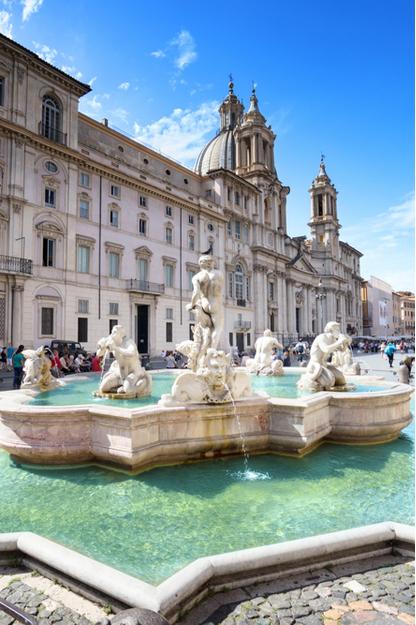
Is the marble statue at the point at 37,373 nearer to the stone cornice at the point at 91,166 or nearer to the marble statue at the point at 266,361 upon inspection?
the marble statue at the point at 266,361

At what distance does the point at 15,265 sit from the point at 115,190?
9870 millimetres

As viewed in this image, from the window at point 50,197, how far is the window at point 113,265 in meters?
5.01

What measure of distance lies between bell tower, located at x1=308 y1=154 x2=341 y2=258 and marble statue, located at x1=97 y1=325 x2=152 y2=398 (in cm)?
6376

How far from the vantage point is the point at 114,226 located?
1083 inches

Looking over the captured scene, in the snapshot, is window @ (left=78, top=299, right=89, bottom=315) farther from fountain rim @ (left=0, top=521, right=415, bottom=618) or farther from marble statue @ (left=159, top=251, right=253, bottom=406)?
fountain rim @ (left=0, top=521, right=415, bottom=618)

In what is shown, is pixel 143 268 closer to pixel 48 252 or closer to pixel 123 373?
pixel 48 252

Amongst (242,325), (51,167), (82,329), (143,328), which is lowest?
(82,329)

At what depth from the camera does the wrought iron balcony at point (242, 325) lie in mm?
38922

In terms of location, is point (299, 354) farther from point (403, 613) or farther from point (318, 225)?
point (318, 225)

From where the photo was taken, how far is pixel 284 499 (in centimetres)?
403

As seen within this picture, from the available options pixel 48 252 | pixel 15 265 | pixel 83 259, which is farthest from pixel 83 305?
pixel 15 265

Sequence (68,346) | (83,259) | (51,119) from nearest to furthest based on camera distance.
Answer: (68,346)
(51,119)
(83,259)

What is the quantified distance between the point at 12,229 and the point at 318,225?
56.5 m

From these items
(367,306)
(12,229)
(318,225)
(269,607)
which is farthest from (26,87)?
(367,306)
